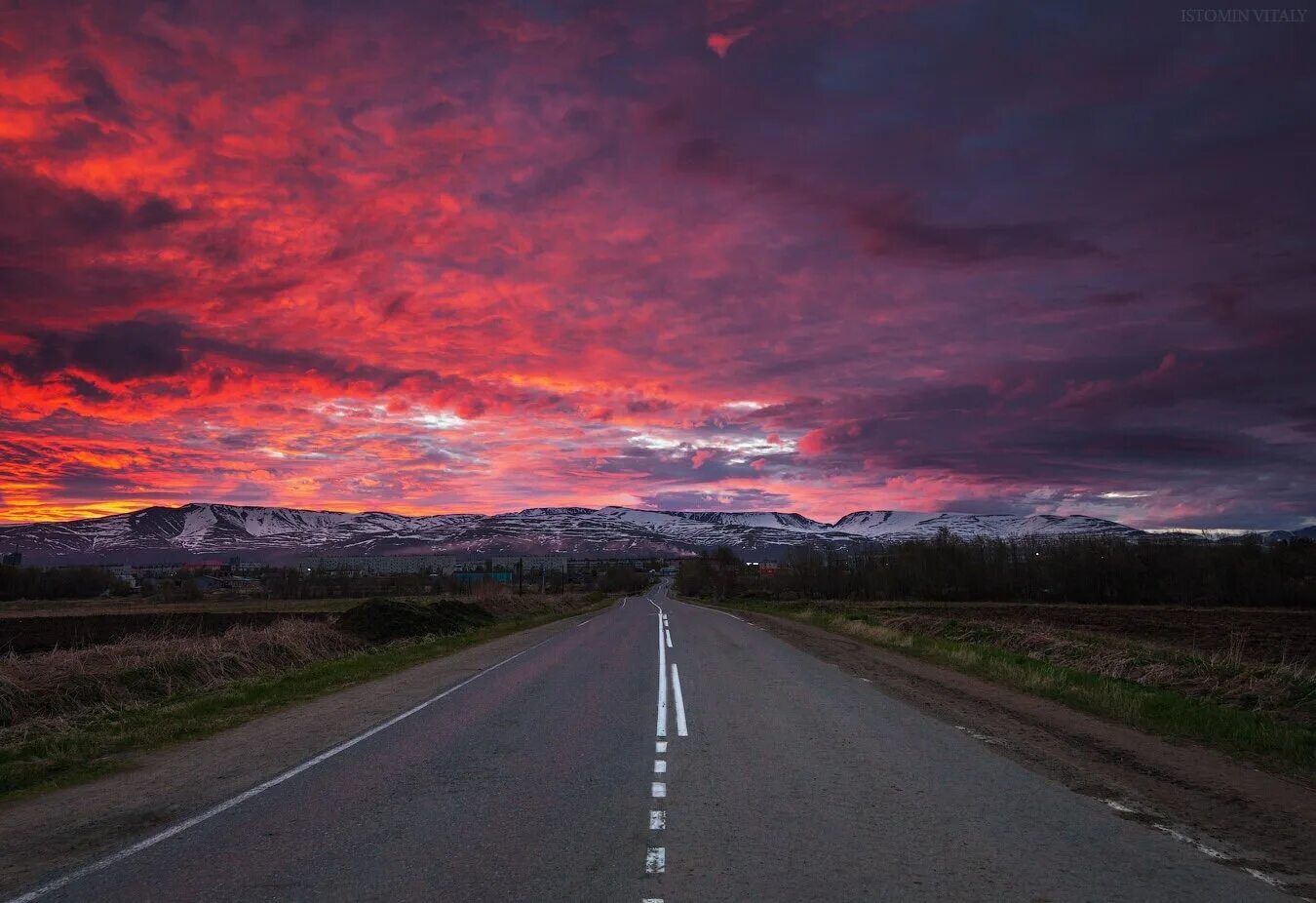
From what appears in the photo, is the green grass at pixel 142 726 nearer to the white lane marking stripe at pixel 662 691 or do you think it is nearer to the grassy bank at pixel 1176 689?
the white lane marking stripe at pixel 662 691

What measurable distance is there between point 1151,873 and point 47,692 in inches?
Result: 704

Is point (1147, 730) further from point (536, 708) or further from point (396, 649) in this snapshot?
point (396, 649)

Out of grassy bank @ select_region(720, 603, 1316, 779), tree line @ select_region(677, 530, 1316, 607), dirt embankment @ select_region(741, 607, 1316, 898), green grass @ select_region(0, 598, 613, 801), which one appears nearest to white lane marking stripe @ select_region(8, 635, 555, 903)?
green grass @ select_region(0, 598, 613, 801)

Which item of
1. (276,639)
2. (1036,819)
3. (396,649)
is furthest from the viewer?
(396,649)

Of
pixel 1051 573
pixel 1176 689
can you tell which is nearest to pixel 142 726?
pixel 1176 689

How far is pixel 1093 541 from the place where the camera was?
363ft

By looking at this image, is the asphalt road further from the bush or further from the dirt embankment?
the bush

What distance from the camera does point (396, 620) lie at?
32.8 metres

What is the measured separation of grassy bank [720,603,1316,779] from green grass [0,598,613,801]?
1417 centimetres

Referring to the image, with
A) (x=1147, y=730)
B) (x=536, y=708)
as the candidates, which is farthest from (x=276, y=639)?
(x=1147, y=730)

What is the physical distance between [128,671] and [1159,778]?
62.4 ft

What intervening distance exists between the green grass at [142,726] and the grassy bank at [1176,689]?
46.5 feet

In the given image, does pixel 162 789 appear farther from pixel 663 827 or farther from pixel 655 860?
pixel 655 860

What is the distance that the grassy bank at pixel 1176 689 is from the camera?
34.1 ft
